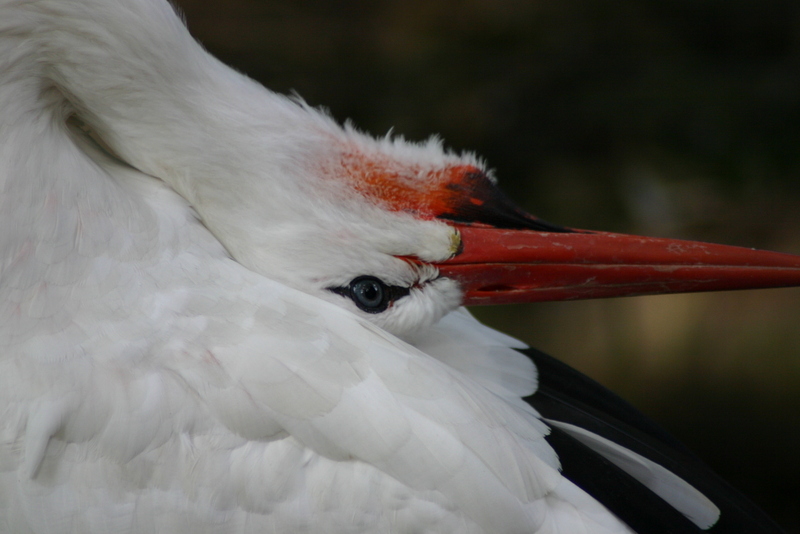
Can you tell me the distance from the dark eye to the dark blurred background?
260 centimetres

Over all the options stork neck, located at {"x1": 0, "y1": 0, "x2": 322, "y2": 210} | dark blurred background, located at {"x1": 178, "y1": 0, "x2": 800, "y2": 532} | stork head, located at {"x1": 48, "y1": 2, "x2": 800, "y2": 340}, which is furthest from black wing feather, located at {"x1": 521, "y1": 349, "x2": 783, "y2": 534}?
dark blurred background, located at {"x1": 178, "y1": 0, "x2": 800, "y2": 532}

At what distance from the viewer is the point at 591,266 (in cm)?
133

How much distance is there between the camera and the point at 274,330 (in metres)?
1.13

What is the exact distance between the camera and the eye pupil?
4.16 ft

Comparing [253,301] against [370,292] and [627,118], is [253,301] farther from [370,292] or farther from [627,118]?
[627,118]

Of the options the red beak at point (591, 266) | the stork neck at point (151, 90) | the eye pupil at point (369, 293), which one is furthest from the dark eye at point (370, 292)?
the stork neck at point (151, 90)

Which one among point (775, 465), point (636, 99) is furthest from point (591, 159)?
point (775, 465)

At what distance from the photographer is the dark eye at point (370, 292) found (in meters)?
1.27

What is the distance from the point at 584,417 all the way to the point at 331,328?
1.82 ft

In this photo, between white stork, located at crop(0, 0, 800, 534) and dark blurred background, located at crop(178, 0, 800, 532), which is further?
dark blurred background, located at crop(178, 0, 800, 532)

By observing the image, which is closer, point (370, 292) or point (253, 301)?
point (253, 301)

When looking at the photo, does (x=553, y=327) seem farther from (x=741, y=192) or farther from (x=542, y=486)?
(x=542, y=486)

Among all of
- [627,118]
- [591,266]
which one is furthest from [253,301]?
[627,118]

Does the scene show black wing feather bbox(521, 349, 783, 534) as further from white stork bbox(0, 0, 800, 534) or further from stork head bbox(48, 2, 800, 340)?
stork head bbox(48, 2, 800, 340)
